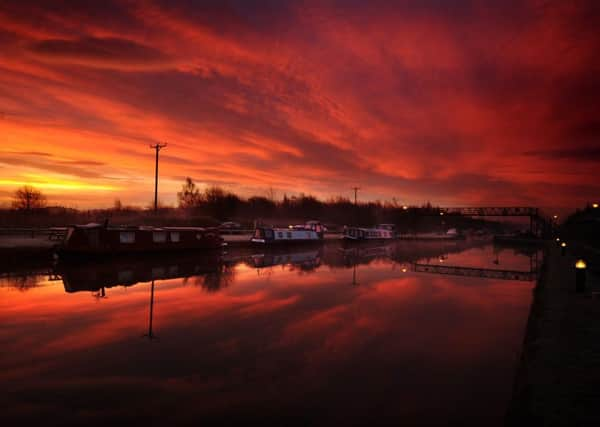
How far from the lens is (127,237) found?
2602cm

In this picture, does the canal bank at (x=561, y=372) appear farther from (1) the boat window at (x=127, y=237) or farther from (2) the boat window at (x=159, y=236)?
(2) the boat window at (x=159, y=236)

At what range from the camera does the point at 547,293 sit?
13.6m

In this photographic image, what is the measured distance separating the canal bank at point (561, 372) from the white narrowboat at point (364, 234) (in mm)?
40003

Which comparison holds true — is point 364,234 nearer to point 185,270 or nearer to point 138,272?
point 185,270

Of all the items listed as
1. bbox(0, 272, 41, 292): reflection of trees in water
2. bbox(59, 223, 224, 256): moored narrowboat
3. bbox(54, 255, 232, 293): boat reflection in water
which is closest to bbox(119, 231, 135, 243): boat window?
bbox(59, 223, 224, 256): moored narrowboat

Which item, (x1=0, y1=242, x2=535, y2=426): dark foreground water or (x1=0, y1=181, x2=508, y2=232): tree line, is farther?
(x1=0, y1=181, x2=508, y2=232): tree line

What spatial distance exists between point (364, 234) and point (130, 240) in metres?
35.7

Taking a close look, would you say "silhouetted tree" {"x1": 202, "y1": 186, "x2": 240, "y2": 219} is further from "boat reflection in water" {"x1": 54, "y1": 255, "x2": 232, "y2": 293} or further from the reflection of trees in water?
the reflection of trees in water

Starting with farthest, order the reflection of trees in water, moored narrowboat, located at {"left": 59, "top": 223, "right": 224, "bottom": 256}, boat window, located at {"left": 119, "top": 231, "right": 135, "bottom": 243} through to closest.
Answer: boat window, located at {"left": 119, "top": 231, "right": 135, "bottom": 243}
moored narrowboat, located at {"left": 59, "top": 223, "right": 224, "bottom": 256}
the reflection of trees in water

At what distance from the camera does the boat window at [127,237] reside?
25.6 metres

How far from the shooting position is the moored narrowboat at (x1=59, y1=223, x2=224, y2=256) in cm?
2336

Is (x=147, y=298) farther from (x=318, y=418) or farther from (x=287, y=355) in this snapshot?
(x=318, y=418)

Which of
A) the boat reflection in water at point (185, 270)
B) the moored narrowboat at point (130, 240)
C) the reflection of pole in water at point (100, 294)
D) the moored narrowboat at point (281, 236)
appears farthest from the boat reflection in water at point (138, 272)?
the moored narrowboat at point (281, 236)

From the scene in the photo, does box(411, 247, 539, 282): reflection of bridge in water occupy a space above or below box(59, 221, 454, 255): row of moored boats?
below
